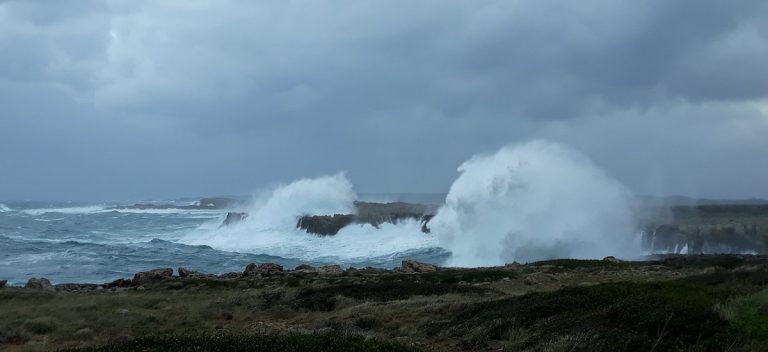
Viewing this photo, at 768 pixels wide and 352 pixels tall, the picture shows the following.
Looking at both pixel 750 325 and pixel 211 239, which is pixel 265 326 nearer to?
pixel 750 325

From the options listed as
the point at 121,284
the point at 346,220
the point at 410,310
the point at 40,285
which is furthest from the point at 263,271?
the point at 346,220

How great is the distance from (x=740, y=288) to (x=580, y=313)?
3895 mm

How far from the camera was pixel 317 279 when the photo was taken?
2370 cm

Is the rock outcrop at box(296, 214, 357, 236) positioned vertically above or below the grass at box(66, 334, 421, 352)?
above

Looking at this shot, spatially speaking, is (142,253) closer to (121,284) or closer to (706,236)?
(121,284)

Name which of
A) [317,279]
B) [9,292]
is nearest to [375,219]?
[317,279]

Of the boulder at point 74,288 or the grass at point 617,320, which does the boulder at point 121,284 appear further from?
the grass at point 617,320

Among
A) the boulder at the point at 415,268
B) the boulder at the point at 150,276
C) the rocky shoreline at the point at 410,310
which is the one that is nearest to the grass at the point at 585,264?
the rocky shoreline at the point at 410,310

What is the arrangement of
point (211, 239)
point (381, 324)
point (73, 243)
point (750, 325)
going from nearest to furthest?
point (750, 325), point (381, 324), point (73, 243), point (211, 239)

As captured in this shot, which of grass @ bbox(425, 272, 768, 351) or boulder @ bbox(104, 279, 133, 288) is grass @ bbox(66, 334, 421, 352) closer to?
grass @ bbox(425, 272, 768, 351)

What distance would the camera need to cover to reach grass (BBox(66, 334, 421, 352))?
7188 mm

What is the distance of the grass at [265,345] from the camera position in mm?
7188

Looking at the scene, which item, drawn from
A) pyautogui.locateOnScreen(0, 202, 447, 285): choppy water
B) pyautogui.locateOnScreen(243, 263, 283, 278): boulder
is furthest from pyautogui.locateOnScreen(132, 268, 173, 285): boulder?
pyautogui.locateOnScreen(0, 202, 447, 285): choppy water

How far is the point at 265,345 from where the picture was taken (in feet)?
24.5
